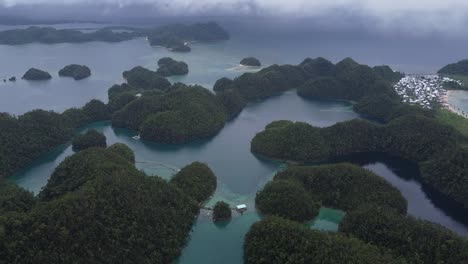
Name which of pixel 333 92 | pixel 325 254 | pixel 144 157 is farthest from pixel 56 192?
pixel 333 92

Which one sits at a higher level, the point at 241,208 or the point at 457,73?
the point at 457,73

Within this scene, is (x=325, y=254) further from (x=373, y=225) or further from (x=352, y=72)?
(x=352, y=72)

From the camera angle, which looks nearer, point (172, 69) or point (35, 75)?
point (35, 75)

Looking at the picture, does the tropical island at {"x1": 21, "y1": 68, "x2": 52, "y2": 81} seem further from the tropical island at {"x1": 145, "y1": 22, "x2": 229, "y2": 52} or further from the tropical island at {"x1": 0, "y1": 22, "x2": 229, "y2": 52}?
the tropical island at {"x1": 145, "y1": 22, "x2": 229, "y2": 52}

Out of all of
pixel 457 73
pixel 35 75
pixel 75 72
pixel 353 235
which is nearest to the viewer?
pixel 353 235

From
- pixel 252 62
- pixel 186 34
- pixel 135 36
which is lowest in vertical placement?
pixel 135 36

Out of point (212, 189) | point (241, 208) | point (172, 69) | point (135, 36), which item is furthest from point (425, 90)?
point (135, 36)

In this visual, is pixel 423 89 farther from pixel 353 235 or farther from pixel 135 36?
pixel 135 36
